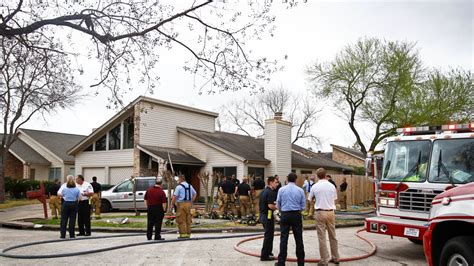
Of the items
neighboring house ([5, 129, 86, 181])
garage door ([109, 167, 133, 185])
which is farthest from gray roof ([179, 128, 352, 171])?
neighboring house ([5, 129, 86, 181])

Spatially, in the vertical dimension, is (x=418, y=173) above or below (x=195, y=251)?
above

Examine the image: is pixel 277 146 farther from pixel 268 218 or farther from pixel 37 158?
pixel 37 158

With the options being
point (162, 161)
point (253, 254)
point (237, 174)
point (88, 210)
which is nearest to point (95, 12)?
point (88, 210)

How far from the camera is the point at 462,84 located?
1234 inches

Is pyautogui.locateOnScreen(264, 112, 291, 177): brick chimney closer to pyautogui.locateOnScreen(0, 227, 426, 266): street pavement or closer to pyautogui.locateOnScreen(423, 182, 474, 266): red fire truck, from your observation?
pyautogui.locateOnScreen(0, 227, 426, 266): street pavement

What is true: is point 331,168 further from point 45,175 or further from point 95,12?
point 95,12

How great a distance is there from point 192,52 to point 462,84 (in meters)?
25.4

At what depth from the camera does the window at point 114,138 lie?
→ 2869 cm

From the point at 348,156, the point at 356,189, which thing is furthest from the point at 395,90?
the point at 348,156

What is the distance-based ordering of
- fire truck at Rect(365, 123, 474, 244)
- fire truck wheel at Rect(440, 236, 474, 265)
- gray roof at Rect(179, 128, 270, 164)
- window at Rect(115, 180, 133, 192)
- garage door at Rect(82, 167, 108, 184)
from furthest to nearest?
garage door at Rect(82, 167, 108, 184)
gray roof at Rect(179, 128, 270, 164)
window at Rect(115, 180, 133, 192)
fire truck at Rect(365, 123, 474, 244)
fire truck wheel at Rect(440, 236, 474, 265)

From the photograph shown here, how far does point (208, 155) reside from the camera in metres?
27.9

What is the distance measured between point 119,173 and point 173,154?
378 centimetres

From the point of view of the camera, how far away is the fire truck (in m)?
8.86

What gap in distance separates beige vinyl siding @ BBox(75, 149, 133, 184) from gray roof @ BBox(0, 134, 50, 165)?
331 inches
